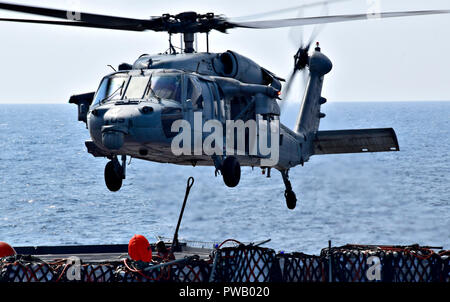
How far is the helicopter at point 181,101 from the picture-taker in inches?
805

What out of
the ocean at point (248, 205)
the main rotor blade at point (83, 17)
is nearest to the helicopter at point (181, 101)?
the main rotor blade at point (83, 17)

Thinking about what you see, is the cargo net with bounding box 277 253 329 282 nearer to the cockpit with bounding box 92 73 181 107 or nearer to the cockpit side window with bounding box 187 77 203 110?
the cockpit side window with bounding box 187 77 203 110

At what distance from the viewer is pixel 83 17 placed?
21.4m

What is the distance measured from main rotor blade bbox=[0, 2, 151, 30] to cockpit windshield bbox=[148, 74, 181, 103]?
1.99 metres

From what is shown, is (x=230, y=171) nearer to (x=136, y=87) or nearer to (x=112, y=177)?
(x=112, y=177)

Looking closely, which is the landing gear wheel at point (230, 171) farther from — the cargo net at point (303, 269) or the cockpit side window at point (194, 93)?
the cargo net at point (303, 269)

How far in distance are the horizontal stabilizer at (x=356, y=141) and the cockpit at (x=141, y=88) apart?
9.47 m

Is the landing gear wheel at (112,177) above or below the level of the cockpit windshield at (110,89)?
below

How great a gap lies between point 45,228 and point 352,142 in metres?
45.8

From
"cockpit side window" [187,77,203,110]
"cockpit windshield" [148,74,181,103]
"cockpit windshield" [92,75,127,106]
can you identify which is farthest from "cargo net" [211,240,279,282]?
"cockpit windshield" [92,75,127,106]

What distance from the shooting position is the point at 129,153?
69.5ft

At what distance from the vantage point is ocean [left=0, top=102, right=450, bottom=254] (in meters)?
54.8

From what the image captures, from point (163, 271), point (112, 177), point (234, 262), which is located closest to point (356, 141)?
point (234, 262)
